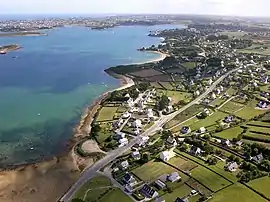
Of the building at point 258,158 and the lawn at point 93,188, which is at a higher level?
the building at point 258,158

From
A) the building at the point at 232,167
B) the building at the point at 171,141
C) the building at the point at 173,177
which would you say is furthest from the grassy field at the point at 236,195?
the building at the point at 171,141

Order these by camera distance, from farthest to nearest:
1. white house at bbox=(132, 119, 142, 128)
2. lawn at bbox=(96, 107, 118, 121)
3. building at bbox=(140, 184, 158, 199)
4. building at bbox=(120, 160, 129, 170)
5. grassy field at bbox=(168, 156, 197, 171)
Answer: lawn at bbox=(96, 107, 118, 121) → white house at bbox=(132, 119, 142, 128) → building at bbox=(120, 160, 129, 170) → grassy field at bbox=(168, 156, 197, 171) → building at bbox=(140, 184, 158, 199)

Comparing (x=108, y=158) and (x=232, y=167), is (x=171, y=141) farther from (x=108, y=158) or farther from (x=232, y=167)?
(x=232, y=167)

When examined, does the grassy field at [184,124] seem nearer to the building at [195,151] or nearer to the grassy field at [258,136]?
the building at [195,151]

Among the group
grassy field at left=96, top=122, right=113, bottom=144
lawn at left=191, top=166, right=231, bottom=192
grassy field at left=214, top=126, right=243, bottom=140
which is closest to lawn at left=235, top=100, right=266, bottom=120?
grassy field at left=214, top=126, right=243, bottom=140

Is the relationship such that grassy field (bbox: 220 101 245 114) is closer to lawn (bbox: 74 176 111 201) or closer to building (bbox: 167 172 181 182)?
building (bbox: 167 172 181 182)

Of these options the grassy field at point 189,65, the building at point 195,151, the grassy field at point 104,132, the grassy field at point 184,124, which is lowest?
the grassy field at point 189,65

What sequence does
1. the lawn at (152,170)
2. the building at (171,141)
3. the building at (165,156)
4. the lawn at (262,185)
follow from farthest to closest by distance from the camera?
the building at (171,141), the building at (165,156), the lawn at (152,170), the lawn at (262,185)

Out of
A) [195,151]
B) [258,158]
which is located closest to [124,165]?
[195,151]
